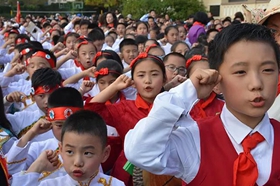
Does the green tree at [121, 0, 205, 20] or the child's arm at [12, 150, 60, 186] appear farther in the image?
the green tree at [121, 0, 205, 20]

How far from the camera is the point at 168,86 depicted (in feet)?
11.0

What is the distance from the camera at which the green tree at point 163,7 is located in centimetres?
1927

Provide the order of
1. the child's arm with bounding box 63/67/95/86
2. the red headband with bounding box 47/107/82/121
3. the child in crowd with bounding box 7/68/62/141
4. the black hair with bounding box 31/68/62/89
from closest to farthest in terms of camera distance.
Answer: the red headband with bounding box 47/107/82/121 → the child in crowd with bounding box 7/68/62/141 → the black hair with bounding box 31/68/62/89 → the child's arm with bounding box 63/67/95/86

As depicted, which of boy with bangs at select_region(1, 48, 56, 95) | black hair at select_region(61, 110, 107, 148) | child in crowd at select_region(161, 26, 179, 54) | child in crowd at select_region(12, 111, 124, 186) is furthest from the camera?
child in crowd at select_region(161, 26, 179, 54)

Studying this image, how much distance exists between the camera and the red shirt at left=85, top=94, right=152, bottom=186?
307 centimetres

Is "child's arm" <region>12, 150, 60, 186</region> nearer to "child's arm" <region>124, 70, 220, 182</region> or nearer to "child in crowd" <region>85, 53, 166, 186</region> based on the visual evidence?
"child in crowd" <region>85, 53, 166, 186</region>

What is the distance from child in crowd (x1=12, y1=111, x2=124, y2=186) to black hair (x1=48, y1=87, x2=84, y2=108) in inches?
22.3

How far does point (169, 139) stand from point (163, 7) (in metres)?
18.4

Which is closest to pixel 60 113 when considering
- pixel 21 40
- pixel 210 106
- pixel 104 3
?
pixel 210 106

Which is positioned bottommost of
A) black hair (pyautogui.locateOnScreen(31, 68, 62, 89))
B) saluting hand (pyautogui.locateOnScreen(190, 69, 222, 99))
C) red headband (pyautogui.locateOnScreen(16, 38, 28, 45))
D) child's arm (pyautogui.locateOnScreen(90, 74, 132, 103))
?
black hair (pyautogui.locateOnScreen(31, 68, 62, 89))

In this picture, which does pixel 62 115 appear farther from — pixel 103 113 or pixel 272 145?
pixel 272 145

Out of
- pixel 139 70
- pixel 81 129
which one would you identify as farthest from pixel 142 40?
pixel 81 129

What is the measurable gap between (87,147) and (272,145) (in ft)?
3.74

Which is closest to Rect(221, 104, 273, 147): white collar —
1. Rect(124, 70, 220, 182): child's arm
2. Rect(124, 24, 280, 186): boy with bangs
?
Rect(124, 24, 280, 186): boy with bangs
